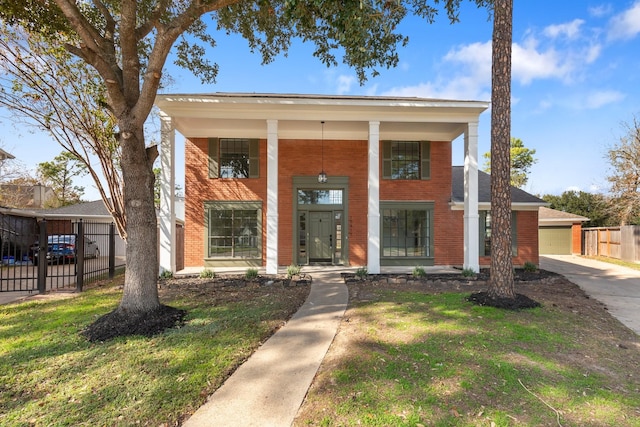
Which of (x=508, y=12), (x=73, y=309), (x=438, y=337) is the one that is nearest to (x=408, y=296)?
(x=438, y=337)

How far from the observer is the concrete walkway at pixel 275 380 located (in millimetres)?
2831

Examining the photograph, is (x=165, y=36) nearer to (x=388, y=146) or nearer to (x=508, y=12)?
(x=508, y=12)

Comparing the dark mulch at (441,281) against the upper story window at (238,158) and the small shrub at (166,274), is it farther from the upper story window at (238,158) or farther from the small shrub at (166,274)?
the upper story window at (238,158)

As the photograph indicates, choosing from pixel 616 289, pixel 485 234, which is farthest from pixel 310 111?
pixel 616 289

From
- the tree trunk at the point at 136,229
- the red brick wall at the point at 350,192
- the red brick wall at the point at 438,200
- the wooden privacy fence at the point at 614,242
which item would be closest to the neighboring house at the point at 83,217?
the red brick wall at the point at 350,192

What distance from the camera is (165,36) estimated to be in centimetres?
560

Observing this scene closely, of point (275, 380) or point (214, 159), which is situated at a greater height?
point (214, 159)

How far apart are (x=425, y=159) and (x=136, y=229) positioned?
409 inches

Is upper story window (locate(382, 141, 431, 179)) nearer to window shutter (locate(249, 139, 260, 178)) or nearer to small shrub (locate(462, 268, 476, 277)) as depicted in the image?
small shrub (locate(462, 268, 476, 277))

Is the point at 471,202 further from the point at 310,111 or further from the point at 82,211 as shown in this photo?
the point at 82,211

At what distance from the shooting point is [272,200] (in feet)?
32.1

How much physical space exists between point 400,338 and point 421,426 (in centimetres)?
197

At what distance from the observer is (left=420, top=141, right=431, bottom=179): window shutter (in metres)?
12.3

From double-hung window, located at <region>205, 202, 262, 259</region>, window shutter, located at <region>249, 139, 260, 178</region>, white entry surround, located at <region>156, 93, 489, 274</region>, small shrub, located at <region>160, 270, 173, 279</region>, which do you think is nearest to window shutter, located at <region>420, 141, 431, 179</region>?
white entry surround, located at <region>156, 93, 489, 274</region>
